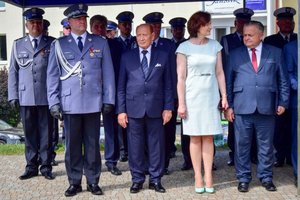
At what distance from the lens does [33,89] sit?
7.48m

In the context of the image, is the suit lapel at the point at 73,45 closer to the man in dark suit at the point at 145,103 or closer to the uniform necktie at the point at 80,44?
the uniform necktie at the point at 80,44

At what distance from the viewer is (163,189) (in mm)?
6926

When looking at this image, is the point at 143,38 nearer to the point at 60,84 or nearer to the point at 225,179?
the point at 60,84

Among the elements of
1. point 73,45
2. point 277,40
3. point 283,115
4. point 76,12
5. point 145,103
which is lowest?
point 283,115

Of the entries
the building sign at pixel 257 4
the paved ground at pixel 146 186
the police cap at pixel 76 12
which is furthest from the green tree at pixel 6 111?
the police cap at pixel 76 12

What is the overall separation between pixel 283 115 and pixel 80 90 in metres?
3.17

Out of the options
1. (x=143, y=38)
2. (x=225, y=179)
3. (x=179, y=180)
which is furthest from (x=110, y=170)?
(x=143, y=38)

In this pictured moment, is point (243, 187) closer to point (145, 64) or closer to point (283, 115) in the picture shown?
point (283, 115)

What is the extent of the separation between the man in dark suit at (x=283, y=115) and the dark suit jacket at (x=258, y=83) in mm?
1345

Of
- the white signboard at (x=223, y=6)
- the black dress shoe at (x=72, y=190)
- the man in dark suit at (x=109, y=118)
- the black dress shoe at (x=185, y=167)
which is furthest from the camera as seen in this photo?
the white signboard at (x=223, y=6)

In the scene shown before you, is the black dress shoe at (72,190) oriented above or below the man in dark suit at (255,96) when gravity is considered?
below

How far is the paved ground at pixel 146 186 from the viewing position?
674 cm

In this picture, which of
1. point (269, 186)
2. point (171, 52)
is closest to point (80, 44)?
point (171, 52)

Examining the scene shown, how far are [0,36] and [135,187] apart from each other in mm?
25437
